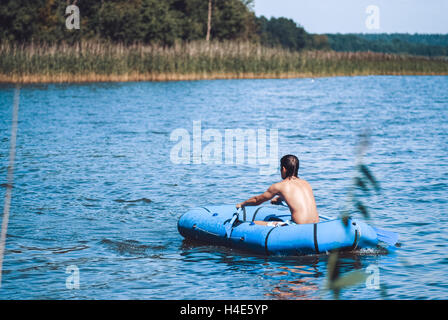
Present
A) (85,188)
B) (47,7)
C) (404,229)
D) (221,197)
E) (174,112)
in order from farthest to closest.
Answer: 1. (47,7)
2. (174,112)
3. (85,188)
4. (221,197)
5. (404,229)

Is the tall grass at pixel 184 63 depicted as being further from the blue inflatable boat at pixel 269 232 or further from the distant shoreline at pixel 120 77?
the blue inflatable boat at pixel 269 232

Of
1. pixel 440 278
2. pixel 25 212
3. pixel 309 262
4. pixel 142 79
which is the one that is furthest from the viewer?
pixel 142 79

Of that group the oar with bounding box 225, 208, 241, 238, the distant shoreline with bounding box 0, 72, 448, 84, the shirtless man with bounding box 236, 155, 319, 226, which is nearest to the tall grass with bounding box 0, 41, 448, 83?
the distant shoreline with bounding box 0, 72, 448, 84

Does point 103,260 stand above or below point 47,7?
below

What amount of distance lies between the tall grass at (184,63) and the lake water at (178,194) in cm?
280

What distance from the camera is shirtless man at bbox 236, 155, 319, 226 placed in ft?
25.7

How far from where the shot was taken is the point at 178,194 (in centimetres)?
1260

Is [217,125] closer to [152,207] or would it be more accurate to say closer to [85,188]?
[85,188]

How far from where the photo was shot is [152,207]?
11477 millimetres

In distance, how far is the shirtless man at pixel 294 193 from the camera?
25.7 ft

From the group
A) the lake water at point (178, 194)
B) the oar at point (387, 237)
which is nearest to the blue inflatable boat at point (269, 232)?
the oar at point (387, 237)

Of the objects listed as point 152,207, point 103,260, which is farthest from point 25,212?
point 103,260

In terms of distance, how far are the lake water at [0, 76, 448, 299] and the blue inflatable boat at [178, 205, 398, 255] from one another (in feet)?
0.53

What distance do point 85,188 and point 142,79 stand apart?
23.3 m
